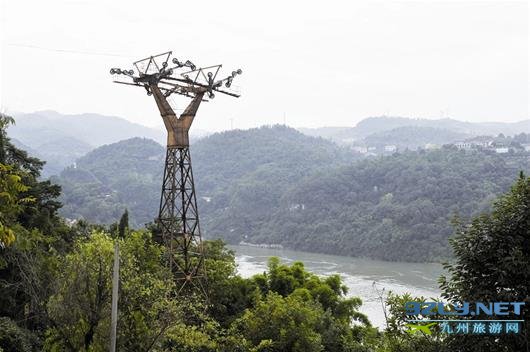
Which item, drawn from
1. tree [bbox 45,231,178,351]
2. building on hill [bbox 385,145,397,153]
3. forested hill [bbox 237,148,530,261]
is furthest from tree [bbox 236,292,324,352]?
building on hill [bbox 385,145,397,153]

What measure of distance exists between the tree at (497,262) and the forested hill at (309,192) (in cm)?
4803

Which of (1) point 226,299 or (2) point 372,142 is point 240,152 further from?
(1) point 226,299

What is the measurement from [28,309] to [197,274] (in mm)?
4862

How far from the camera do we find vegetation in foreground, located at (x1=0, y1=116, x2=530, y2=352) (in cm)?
660

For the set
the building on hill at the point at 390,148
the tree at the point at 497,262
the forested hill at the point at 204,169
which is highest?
the building on hill at the point at 390,148

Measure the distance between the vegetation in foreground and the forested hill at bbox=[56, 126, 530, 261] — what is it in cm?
4251

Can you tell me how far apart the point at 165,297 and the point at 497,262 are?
5.73 m

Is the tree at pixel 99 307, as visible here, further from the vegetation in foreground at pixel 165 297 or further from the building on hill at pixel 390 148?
the building on hill at pixel 390 148

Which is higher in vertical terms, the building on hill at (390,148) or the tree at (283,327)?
the building on hill at (390,148)

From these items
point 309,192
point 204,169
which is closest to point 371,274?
point 309,192

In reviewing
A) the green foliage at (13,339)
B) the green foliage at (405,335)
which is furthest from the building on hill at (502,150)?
the green foliage at (13,339)

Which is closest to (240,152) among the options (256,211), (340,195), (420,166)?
(256,211)

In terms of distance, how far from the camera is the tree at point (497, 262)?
6457 millimetres

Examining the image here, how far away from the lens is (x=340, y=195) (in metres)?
93.1
